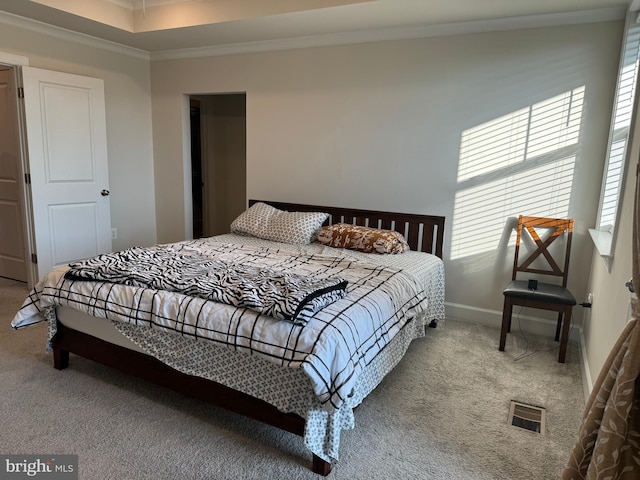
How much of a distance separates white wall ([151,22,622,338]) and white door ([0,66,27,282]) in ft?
5.06

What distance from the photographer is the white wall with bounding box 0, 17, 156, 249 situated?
4242 millimetres

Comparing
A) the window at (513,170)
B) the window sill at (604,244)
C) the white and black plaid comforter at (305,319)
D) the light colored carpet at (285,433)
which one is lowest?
the light colored carpet at (285,433)

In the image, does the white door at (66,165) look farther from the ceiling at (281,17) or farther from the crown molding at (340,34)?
the ceiling at (281,17)

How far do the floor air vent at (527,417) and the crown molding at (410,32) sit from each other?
2.63 meters

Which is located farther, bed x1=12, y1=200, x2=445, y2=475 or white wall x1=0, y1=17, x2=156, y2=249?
white wall x1=0, y1=17, x2=156, y2=249

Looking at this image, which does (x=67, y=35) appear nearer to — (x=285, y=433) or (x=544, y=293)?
(x=285, y=433)

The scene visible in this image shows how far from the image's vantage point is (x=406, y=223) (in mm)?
3764

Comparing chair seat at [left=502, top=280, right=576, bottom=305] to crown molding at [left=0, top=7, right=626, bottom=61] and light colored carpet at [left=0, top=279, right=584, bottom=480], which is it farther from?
crown molding at [left=0, top=7, right=626, bottom=61]

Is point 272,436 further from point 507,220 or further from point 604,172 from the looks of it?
point 604,172

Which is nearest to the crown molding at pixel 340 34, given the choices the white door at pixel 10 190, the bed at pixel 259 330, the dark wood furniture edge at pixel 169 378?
the white door at pixel 10 190

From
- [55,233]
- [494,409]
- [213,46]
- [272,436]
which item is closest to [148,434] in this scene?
[272,436]

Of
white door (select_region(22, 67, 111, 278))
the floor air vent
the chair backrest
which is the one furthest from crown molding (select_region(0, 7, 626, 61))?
the floor air vent

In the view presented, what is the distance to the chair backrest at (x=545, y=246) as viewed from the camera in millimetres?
3219

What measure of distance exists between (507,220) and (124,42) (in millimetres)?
4101
